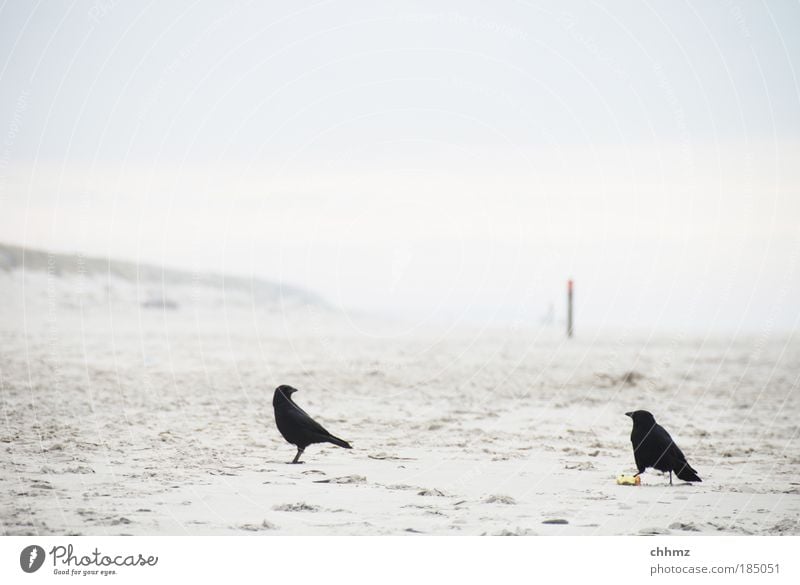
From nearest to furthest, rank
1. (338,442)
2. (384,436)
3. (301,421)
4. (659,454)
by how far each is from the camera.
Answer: (659,454) → (338,442) → (301,421) → (384,436)

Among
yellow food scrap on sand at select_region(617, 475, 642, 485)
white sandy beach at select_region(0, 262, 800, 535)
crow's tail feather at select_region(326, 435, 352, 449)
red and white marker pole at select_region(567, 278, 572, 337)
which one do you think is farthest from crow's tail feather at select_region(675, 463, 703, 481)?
red and white marker pole at select_region(567, 278, 572, 337)

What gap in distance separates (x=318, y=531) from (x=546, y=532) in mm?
2025

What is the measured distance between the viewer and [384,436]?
1248cm

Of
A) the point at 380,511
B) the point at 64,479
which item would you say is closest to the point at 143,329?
the point at 64,479

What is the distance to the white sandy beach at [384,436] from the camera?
8609mm

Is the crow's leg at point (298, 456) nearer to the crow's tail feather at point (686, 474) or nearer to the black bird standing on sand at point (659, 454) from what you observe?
the black bird standing on sand at point (659, 454)

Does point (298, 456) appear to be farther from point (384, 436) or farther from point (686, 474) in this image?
point (686, 474)

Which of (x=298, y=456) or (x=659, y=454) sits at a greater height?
(x=659, y=454)

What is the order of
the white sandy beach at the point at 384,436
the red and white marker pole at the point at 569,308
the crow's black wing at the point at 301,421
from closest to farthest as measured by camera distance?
1. the white sandy beach at the point at 384,436
2. the crow's black wing at the point at 301,421
3. the red and white marker pole at the point at 569,308

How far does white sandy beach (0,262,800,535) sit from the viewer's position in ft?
28.2

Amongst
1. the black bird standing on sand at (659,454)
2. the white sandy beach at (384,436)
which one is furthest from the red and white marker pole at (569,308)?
the black bird standing on sand at (659,454)

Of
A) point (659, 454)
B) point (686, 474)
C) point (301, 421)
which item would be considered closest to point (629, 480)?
point (659, 454)

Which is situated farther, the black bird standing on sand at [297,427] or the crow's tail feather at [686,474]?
the black bird standing on sand at [297,427]

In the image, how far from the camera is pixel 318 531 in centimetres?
810
